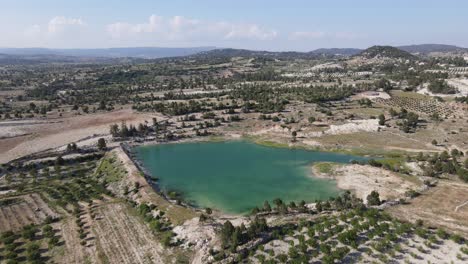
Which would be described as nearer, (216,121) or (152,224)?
(152,224)

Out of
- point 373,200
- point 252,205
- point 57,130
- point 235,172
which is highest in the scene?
point 373,200

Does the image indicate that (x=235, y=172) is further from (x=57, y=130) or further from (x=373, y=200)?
(x=57, y=130)

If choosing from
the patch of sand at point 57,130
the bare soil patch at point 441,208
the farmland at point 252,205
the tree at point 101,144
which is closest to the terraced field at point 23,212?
the farmland at point 252,205

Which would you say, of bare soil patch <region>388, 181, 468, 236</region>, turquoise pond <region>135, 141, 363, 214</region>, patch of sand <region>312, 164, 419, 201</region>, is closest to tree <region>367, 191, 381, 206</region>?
bare soil patch <region>388, 181, 468, 236</region>

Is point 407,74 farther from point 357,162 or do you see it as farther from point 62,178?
point 62,178

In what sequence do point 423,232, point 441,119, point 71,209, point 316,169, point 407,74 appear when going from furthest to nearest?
1. point 407,74
2. point 441,119
3. point 316,169
4. point 71,209
5. point 423,232

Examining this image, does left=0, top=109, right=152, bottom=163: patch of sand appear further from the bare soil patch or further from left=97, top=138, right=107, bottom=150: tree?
the bare soil patch

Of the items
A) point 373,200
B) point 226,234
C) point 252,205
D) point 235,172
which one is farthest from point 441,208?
point 235,172

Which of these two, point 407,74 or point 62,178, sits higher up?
point 407,74

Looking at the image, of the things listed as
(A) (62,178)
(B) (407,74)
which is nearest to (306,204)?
(A) (62,178)
